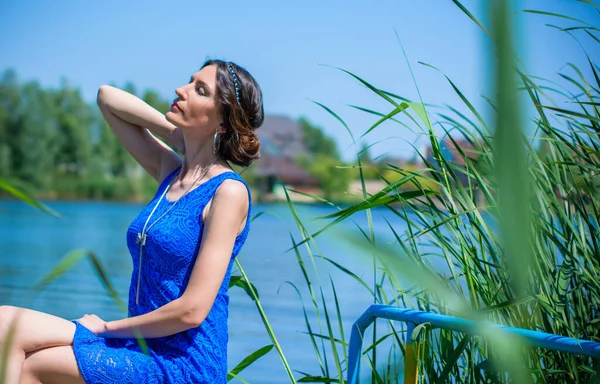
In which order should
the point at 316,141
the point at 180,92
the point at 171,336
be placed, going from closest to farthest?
the point at 171,336 → the point at 180,92 → the point at 316,141

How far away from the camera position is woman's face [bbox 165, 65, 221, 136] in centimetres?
174

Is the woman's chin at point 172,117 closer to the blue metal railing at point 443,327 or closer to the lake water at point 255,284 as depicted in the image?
the lake water at point 255,284

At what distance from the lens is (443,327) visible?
1145 mm

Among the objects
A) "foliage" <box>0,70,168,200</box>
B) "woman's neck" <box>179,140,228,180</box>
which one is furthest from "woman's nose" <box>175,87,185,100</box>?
"foliage" <box>0,70,168,200</box>

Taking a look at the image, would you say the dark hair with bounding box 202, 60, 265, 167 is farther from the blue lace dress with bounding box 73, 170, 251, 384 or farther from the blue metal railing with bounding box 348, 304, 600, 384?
the blue metal railing with bounding box 348, 304, 600, 384

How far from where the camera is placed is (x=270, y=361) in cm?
548

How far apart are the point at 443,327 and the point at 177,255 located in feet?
2.29

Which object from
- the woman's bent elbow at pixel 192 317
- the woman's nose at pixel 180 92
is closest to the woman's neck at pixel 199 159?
the woman's nose at pixel 180 92

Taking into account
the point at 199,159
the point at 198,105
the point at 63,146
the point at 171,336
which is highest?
the point at 63,146

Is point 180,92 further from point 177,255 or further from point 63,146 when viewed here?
point 63,146

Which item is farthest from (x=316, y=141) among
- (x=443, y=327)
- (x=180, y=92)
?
(x=443, y=327)

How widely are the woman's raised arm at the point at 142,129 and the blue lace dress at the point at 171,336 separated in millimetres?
244

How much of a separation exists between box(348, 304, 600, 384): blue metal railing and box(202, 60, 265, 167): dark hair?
2.02 feet

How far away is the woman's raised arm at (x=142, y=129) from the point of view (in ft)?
6.41
